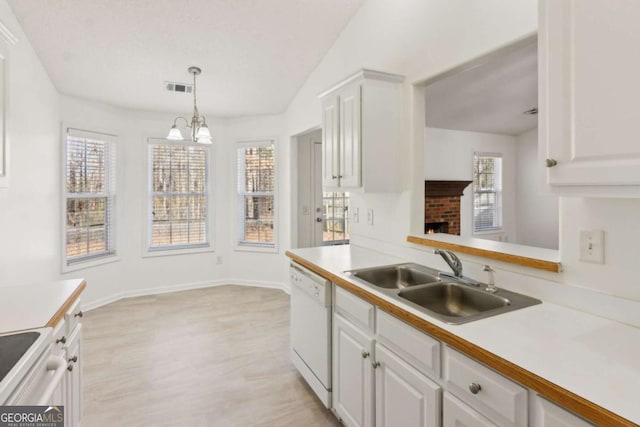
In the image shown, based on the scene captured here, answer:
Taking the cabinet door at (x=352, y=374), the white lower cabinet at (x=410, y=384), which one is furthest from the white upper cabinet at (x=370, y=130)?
the cabinet door at (x=352, y=374)

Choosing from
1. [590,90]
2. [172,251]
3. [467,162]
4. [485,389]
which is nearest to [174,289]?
[172,251]

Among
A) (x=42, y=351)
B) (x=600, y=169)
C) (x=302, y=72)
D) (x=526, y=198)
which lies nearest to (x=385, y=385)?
(x=600, y=169)

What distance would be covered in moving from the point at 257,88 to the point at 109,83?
5.17 ft

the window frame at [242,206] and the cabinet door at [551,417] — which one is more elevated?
the window frame at [242,206]

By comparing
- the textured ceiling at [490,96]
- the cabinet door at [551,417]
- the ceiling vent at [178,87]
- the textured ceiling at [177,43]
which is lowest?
the cabinet door at [551,417]

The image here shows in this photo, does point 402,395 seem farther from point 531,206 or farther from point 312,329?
point 531,206

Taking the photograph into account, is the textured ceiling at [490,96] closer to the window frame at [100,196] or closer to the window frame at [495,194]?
the window frame at [495,194]

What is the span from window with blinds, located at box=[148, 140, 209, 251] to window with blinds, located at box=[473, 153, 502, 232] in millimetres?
4233

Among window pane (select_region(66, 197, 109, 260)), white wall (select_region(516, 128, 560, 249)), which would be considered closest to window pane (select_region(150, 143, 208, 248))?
window pane (select_region(66, 197, 109, 260))

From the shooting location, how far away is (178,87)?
3934 mm

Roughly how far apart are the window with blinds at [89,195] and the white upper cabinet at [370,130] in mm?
3299

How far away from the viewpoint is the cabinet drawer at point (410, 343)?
4.21ft

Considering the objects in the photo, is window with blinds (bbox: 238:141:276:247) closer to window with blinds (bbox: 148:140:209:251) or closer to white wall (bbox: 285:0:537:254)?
window with blinds (bbox: 148:140:209:251)

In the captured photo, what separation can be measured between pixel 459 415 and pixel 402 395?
31 cm
